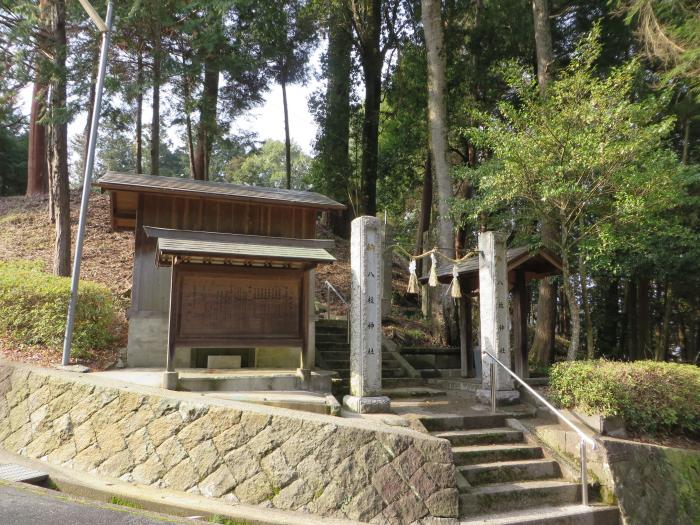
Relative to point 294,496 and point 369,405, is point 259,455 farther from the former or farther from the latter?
point 369,405

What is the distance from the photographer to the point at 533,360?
13.9m

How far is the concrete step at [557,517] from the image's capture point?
6012 millimetres

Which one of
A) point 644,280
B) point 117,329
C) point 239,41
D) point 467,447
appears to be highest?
→ point 239,41

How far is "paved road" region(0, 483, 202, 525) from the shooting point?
15.3ft

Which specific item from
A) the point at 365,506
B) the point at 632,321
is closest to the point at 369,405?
the point at 365,506

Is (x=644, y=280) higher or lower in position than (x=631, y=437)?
higher

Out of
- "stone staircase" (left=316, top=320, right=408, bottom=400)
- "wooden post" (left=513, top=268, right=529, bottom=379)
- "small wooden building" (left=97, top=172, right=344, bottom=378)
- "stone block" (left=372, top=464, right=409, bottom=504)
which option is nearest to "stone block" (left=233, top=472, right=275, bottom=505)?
"stone block" (left=372, top=464, right=409, bottom=504)

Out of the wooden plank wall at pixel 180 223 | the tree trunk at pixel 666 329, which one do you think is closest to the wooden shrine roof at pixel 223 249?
the wooden plank wall at pixel 180 223

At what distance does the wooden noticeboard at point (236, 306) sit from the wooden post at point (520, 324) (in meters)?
4.76

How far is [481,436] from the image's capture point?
762 centimetres

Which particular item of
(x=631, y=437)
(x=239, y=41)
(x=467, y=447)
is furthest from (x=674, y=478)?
(x=239, y=41)

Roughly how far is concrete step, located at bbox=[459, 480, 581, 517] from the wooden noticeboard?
3.95 metres

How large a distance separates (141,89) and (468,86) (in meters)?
11.8

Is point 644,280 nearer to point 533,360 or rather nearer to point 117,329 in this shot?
point 533,360
